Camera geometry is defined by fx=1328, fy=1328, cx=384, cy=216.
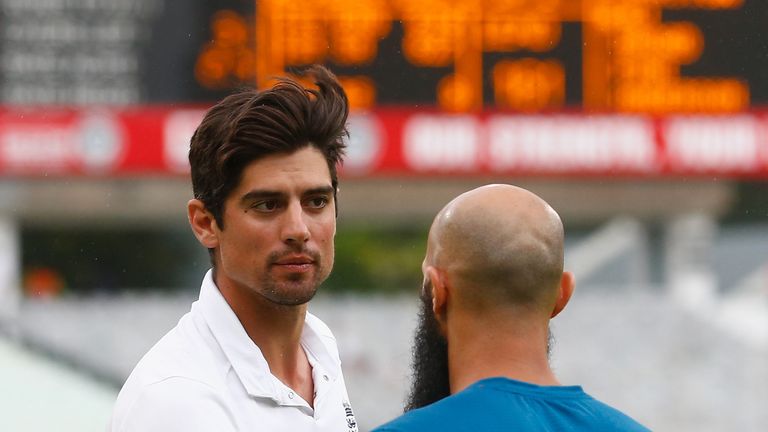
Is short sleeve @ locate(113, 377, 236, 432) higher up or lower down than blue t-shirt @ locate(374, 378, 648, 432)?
lower down

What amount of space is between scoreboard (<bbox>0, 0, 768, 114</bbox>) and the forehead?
A: 5783 millimetres

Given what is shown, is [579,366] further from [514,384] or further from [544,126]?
[514,384]

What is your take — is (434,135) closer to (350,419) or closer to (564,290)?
(350,419)

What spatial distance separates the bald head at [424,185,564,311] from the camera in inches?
55.2

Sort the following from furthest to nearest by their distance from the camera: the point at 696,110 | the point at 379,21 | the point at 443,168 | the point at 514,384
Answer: the point at 443,168, the point at 696,110, the point at 379,21, the point at 514,384

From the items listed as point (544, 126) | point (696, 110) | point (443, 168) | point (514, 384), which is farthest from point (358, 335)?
point (514, 384)

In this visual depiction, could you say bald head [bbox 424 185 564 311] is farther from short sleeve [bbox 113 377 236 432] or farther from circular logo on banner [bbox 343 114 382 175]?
circular logo on banner [bbox 343 114 382 175]

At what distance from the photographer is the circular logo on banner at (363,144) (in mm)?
8359

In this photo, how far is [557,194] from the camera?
9.28 m

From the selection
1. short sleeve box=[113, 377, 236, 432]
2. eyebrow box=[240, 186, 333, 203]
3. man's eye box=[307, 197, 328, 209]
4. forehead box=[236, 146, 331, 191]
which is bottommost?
short sleeve box=[113, 377, 236, 432]

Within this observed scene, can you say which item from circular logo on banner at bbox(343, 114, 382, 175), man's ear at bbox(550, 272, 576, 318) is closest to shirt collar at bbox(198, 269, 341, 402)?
man's ear at bbox(550, 272, 576, 318)

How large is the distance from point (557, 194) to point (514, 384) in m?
7.99

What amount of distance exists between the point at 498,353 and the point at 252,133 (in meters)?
0.41

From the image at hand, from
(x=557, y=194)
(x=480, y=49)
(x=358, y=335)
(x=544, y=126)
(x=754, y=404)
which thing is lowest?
(x=754, y=404)
